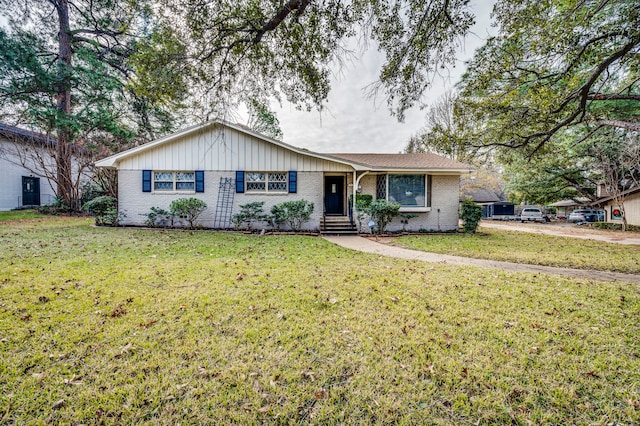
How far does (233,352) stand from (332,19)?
578 cm

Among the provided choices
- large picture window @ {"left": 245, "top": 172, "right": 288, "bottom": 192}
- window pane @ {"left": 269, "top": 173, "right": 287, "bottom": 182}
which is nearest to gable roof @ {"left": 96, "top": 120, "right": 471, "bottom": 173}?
window pane @ {"left": 269, "top": 173, "right": 287, "bottom": 182}

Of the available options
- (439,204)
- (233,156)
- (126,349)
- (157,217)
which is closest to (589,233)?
(439,204)

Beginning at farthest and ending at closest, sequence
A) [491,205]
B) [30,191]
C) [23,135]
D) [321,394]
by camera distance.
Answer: [491,205], [30,191], [23,135], [321,394]

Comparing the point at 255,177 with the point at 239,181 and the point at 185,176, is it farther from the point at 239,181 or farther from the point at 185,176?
the point at 185,176

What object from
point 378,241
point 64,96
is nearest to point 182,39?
point 378,241

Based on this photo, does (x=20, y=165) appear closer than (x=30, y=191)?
Yes

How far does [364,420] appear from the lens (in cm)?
187

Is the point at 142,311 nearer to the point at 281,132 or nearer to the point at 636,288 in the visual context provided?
the point at 636,288

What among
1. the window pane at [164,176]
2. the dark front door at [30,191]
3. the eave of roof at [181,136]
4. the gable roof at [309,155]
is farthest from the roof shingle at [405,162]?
the dark front door at [30,191]

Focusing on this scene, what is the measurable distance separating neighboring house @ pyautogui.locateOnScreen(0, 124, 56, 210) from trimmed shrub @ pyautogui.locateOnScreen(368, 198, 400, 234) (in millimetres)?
19344

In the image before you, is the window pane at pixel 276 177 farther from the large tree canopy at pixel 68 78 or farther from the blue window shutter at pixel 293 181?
the large tree canopy at pixel 68 78

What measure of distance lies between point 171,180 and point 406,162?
11653 mm

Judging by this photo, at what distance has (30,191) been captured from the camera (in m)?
18.8

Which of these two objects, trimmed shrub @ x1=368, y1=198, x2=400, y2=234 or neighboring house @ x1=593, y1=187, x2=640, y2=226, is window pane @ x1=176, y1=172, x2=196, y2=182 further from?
neighboring house @ x1=593, y1=187, x2=640, y2=226
